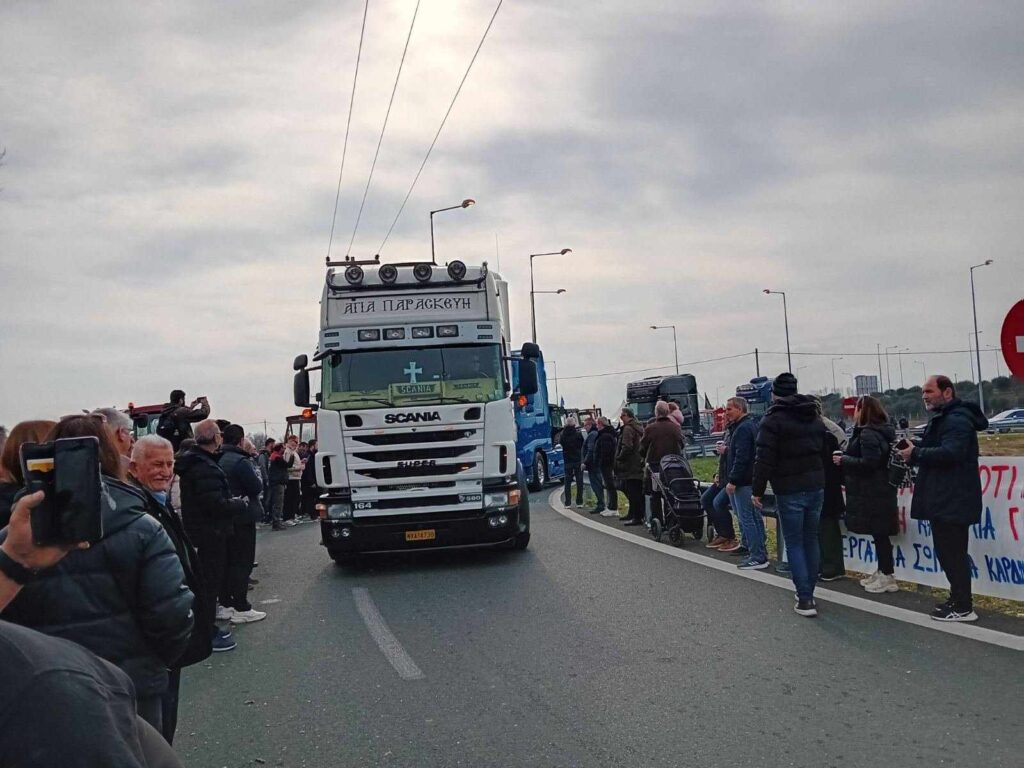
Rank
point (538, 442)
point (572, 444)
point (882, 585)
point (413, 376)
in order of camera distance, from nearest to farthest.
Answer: point (882, 585)
point (413, 376)
point (572, 444)
point (538, 442)

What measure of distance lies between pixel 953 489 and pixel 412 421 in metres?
6.20

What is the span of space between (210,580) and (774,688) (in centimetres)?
465

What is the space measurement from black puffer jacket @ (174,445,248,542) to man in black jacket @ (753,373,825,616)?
4.44 m

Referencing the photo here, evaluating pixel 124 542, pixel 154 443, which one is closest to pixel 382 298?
pixel 154 443

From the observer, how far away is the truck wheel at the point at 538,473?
2727cm

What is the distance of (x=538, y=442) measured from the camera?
27.8 metres

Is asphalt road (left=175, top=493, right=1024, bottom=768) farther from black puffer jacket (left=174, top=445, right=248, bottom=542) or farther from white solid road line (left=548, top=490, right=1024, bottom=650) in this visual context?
black puffer jacket (left=174, top=445, right=248, bottom=542)

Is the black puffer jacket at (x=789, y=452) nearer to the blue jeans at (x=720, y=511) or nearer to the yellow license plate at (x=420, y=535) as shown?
the blue jeans at (x=720, y=511)

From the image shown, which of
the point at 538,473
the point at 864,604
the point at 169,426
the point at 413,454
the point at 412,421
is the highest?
the point at 169,426

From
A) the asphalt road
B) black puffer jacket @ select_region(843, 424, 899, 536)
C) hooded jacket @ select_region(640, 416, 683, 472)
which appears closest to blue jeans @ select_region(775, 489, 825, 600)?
the asphalt road

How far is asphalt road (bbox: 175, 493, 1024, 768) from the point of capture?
195 inches

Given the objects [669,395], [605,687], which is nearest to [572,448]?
[605,687]

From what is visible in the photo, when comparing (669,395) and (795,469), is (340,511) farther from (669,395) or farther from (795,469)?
(669,395)

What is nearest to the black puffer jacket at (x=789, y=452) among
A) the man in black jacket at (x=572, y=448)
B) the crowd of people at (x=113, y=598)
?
the crowd of people at (x=113, y=598)
